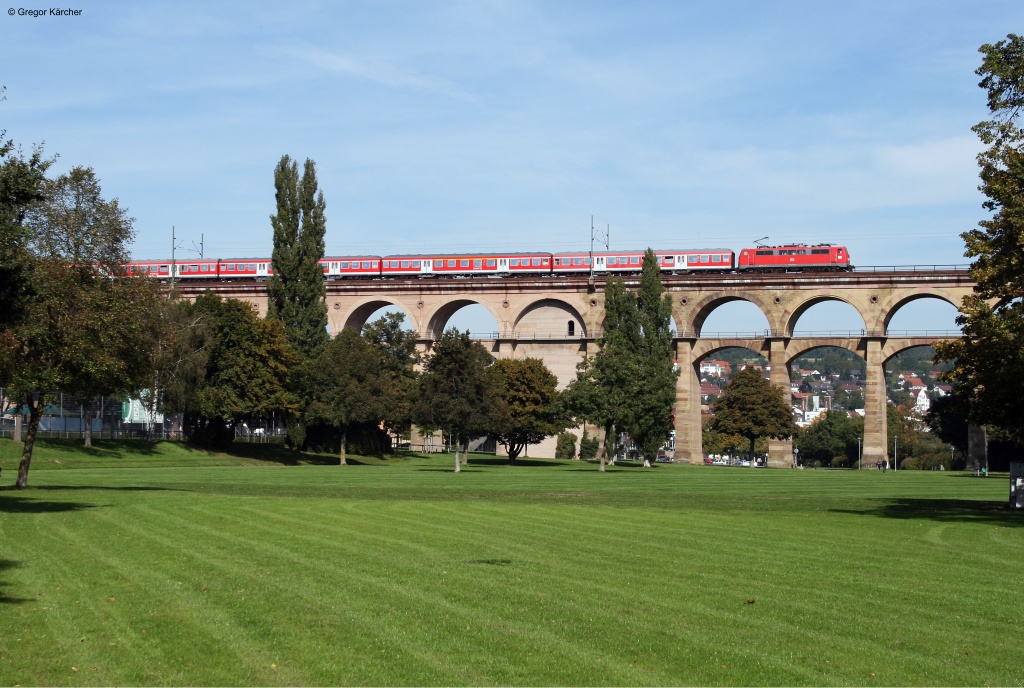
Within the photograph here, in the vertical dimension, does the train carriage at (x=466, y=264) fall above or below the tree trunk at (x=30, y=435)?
above

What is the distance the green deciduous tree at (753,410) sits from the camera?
283 feet

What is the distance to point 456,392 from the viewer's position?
184 feet

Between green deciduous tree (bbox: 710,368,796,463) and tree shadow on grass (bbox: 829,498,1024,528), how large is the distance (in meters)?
52.1

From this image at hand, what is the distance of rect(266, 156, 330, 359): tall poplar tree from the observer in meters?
69.2

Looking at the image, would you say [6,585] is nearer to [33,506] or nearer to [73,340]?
[33,506]

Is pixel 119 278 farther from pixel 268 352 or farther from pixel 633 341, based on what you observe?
pixel 633 341

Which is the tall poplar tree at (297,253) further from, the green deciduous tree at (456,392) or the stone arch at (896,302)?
the stone arch at (896,302)

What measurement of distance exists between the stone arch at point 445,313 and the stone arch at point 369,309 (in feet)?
3.79

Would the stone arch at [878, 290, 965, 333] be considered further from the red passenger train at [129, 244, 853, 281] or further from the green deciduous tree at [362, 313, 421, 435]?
the green deciduous tree at [362, 313, 421, 435]

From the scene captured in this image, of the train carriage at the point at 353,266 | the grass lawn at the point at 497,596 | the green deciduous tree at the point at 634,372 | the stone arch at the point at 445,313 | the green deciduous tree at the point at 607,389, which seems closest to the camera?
the grass lawn at the point at 497,596

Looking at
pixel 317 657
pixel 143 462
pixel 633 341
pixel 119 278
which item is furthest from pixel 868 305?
pixel 317 657

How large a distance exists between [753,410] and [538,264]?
70.6 feet

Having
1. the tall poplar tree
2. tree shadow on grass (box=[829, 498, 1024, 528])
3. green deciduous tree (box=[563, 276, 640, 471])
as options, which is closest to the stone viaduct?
green deciduous tree (box=[563, 276, 640, 471])

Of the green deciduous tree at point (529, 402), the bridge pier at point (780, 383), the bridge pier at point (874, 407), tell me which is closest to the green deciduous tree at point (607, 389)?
the green deciduous tree at point (529, 402)
